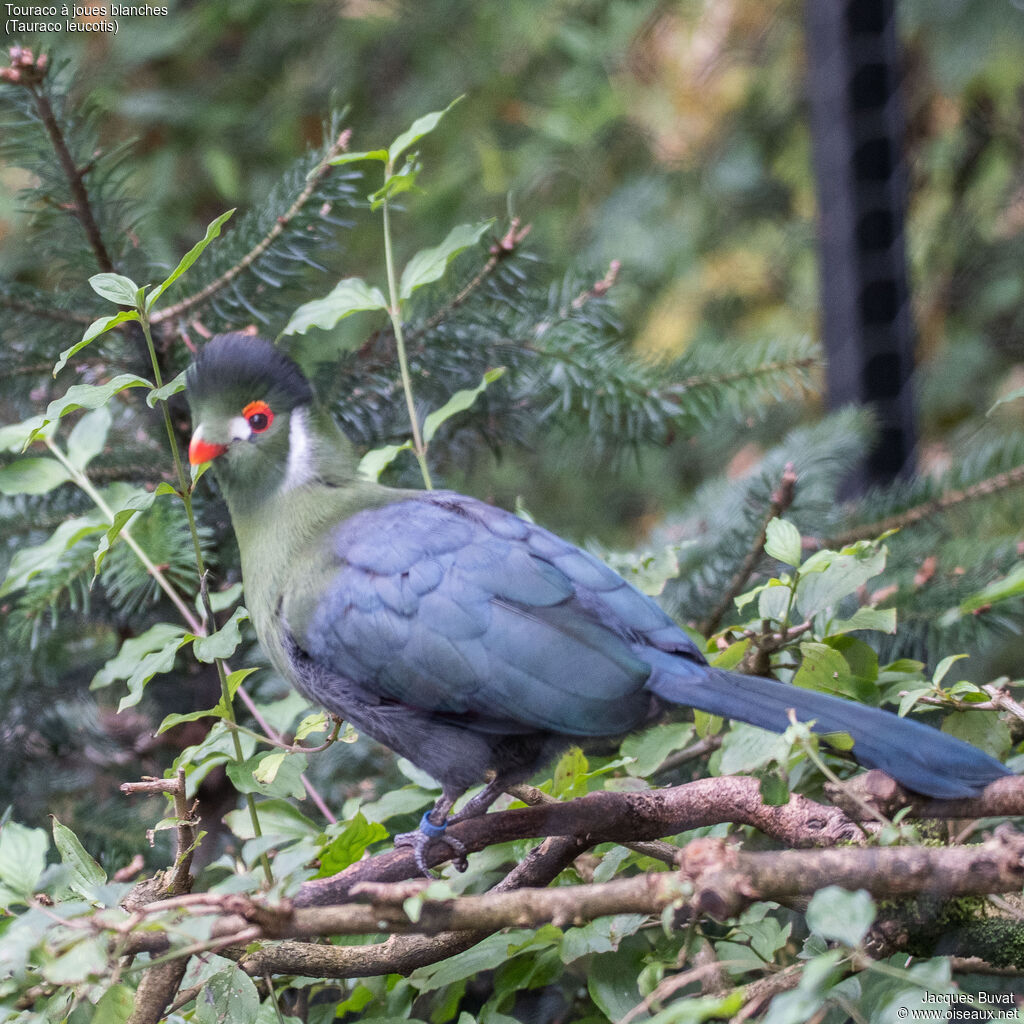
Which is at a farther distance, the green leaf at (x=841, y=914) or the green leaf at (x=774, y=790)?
the green leaf at (x=774, y=790)

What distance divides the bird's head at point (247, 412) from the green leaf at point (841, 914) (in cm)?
70

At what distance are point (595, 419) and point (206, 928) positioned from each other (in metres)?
0.88

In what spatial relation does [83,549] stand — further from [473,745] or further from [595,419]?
[595,419]

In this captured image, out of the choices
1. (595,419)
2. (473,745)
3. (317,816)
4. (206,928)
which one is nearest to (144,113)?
(595,419)

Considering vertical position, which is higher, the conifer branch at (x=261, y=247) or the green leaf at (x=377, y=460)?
the conifer branch at (x=261, y=247)

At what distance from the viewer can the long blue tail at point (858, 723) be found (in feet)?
2.35

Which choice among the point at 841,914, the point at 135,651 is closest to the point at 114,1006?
the point at 135,651

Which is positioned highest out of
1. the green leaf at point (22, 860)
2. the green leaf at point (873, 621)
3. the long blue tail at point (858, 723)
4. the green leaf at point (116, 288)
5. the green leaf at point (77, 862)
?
the green leaf at point (116, 288)

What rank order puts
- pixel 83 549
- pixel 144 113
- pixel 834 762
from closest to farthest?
pixel 834 762 → pixel 83 549 → pixel 144 113

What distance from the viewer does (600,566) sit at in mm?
A: 948

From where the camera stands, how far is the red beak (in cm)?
104

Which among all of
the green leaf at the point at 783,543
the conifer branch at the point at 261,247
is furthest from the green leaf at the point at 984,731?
the conifer branch at the point at 261,247

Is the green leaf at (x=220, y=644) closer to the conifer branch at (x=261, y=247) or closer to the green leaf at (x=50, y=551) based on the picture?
the green leaf at (x=50, y=551)

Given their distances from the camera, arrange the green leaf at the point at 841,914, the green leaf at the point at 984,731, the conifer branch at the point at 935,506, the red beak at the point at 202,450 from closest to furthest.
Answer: the green leaf at the point at 841,914
the green leaf at the point at 984,731
the red beak at the point at 202,450
the conifer branch at the point at 935,506
